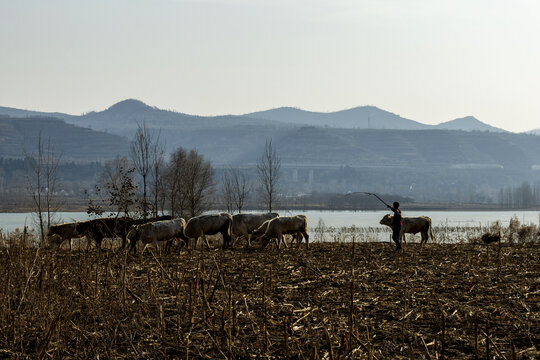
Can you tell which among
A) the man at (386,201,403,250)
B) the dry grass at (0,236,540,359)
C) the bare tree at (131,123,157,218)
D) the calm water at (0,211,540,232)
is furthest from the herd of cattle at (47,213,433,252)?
the calm water at (0,211,540,232)

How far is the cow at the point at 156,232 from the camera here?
846 inches

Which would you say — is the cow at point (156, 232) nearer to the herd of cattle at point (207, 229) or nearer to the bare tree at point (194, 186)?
the herd of cattle at point (207, 229)

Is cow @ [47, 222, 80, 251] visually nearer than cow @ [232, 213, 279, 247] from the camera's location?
No

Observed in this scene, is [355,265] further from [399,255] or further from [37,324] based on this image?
[37,324]

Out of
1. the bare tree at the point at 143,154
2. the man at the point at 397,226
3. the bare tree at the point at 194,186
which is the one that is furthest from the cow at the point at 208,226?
the bare tree at the point at 194,186

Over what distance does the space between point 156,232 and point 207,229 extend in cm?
211

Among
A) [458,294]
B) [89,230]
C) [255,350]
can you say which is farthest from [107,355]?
[89,230]

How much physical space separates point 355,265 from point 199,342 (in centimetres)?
859

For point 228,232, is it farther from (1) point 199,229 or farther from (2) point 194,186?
(2) point 194,186

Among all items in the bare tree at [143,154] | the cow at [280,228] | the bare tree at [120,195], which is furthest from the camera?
the bare tree at [143,154]

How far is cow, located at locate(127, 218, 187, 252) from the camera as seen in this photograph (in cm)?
2150

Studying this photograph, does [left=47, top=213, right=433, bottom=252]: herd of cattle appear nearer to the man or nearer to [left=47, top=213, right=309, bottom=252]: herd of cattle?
[left=47, top=213, right=309, bottom=252]: herd of cattle

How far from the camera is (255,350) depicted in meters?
8.98

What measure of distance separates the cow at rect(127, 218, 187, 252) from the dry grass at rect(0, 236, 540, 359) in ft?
17.5
